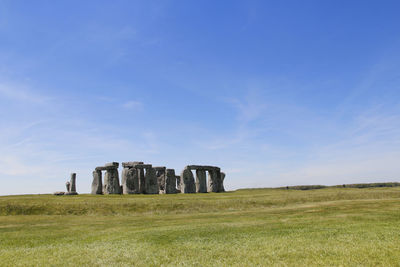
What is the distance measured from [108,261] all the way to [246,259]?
4.53m

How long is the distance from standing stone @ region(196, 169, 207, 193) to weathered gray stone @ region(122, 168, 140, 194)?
1026 cm

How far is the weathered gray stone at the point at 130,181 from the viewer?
4619 centimetres

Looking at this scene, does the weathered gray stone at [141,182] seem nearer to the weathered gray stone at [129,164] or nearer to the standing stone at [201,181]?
the weathered gray stone at [129,164]

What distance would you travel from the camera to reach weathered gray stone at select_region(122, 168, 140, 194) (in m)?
46.2

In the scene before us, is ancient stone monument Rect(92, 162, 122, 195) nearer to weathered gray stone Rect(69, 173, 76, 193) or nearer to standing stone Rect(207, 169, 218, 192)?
weathered gray stone Rect(69, 173, 76, 193)

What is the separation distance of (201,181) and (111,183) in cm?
1499

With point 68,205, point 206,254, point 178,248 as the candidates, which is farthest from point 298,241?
point 68,205

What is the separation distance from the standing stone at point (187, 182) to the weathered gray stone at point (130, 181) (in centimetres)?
739

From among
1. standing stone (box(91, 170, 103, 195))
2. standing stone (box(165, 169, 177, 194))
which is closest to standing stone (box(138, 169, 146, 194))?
standing stone (box(165, 169, 177, 194))

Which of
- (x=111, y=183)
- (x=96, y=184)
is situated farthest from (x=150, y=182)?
(x=96, y=184)

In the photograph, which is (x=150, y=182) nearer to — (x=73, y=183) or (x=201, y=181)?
(x=201, y=181)

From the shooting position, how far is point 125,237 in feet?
45.9

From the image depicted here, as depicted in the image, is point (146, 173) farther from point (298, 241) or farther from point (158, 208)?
point (298, 241)

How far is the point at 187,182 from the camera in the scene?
1940 inches
